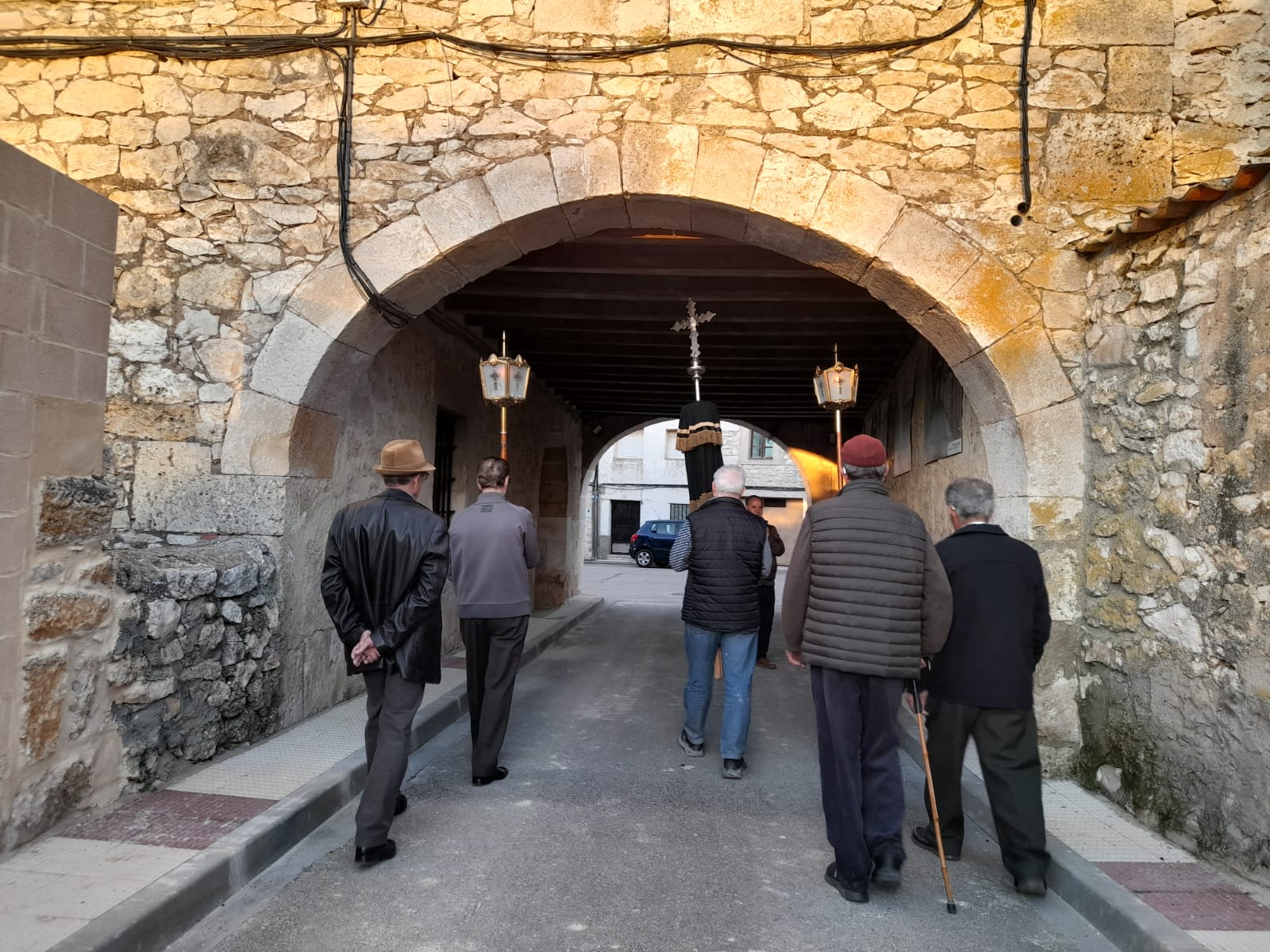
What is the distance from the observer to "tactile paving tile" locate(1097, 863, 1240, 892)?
9.11 ft

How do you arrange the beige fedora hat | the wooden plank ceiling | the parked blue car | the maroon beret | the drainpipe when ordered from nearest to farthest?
1. the maroon beret
2. the beige fedora hat
3. the wooden plank ceiling
4. the parked blue car
5. the drainpipe

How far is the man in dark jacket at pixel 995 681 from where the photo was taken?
2.98 m

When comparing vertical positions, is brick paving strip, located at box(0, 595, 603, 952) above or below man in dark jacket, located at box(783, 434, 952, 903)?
below

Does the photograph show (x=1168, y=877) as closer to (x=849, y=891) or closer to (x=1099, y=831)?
(x=1099, y=831)

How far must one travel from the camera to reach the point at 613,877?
302cm

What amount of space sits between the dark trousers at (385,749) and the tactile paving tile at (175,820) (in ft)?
1.65

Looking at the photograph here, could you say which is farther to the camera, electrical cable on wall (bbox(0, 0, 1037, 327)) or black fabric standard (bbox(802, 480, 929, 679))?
electrical cable on wall (bbox(0, 0, 1037, 327))

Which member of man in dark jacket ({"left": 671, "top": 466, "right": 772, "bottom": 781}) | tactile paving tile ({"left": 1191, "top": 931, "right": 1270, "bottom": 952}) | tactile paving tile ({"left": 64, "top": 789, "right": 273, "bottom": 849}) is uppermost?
man in dark jacket ({"left": 671, "top": 466, "right": 772, "bottom": 781})

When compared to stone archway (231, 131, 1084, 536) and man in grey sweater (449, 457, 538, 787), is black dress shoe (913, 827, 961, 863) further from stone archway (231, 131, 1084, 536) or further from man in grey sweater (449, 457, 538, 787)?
man in grey sweater (449, 457, 538, 787)

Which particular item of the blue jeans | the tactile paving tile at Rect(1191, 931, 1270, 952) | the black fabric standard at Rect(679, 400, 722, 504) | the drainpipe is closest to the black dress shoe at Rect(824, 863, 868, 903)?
the tactile paving tile at Rect(1191, 931, 1270, 952)

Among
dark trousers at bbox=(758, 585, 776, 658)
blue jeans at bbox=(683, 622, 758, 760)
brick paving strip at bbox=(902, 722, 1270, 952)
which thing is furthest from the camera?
dark trousers at bbox=(758, 585, 776, 658)

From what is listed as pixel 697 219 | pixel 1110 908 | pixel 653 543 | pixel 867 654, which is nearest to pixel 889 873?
pixel 1110 908

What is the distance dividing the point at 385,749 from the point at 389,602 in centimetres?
56

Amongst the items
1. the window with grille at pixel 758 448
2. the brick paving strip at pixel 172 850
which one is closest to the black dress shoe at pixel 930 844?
the brick paving strip at pixel 172 850
